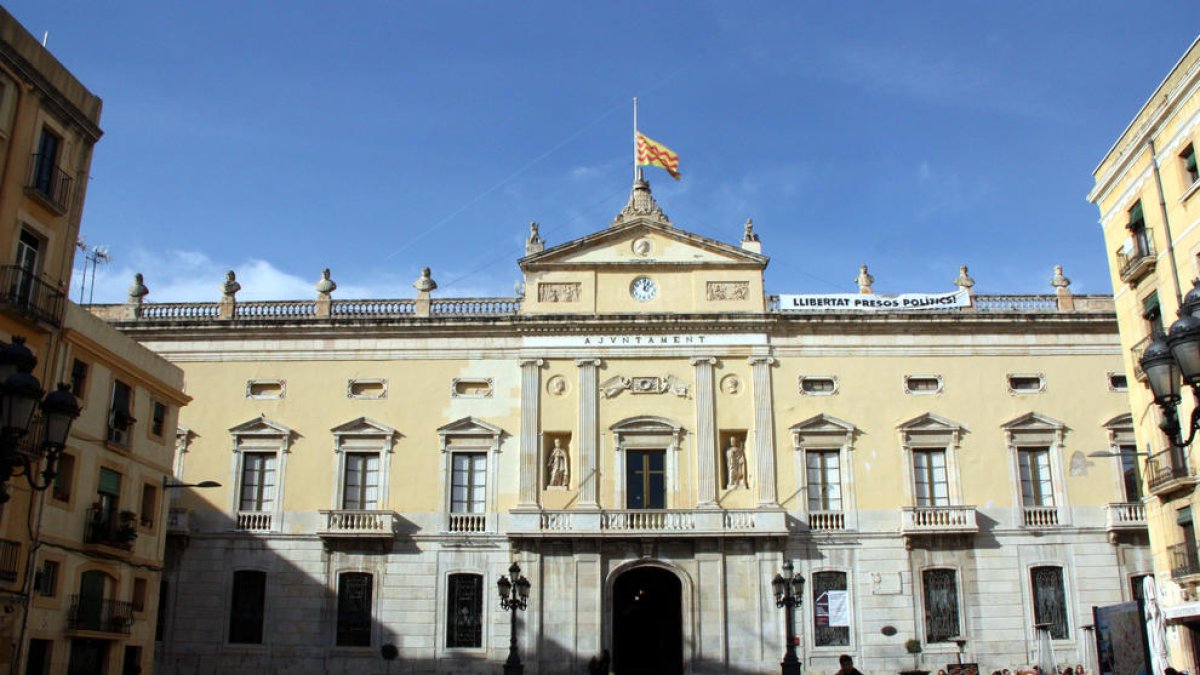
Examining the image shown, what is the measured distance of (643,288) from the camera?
36.1m

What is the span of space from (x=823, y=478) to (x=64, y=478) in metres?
20.8

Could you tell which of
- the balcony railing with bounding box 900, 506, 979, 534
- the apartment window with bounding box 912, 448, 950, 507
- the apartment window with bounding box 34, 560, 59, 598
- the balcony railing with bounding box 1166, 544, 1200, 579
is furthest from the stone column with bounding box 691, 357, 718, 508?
the apartment window with bounding box 34, 560, 59, 598

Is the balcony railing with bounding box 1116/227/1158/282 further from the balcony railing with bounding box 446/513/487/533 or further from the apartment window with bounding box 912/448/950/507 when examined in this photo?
the balcony railing with bounding box 446/513/487/533

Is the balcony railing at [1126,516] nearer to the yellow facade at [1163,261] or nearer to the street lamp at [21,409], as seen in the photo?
the yellow facade at [1163,261]

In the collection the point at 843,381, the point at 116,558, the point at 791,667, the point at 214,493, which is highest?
the point at 843,381

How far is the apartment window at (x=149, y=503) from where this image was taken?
28.0m

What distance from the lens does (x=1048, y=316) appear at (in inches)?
1395

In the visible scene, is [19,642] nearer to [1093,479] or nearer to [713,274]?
[713,274]

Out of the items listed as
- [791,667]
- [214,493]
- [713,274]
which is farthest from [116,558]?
[713,274]

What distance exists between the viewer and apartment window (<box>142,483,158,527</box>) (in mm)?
27969

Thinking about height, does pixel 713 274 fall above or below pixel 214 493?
above

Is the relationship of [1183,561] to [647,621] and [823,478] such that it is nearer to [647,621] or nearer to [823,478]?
[823,478]

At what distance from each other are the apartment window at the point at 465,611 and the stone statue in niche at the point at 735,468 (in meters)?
7.95

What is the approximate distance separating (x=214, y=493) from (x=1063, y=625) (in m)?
25.3
